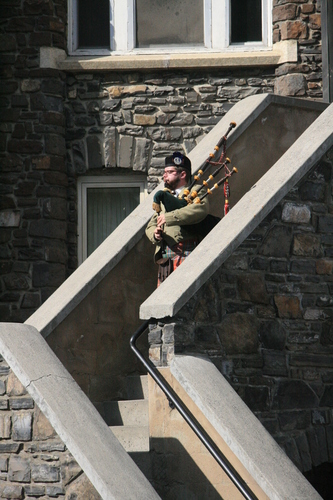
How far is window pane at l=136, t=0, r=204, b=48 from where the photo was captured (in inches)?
418

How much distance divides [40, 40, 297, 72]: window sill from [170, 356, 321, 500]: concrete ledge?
528 cm

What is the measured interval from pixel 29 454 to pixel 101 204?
17.7ft

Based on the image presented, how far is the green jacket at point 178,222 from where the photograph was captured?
6.51 metres

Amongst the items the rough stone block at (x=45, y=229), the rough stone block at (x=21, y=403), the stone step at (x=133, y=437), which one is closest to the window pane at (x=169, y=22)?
the rough stone block at (x=45, y=229)

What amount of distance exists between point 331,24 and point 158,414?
5988 mm

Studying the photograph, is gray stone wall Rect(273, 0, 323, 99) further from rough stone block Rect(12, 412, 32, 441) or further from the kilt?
rough stone block Rect(12, 412, 32, 441)

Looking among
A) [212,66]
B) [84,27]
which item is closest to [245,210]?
[212,66]

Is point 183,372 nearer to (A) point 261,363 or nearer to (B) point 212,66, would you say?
(A) point 261,363

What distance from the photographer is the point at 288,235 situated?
21.3 feet

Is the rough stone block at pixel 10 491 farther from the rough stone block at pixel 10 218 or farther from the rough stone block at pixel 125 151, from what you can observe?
the rough stone block at pixel 125 151

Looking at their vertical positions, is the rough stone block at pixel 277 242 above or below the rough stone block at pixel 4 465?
above

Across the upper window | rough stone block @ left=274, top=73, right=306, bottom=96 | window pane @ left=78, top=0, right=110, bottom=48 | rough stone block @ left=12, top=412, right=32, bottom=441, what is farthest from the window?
rough stone block @ left=12, top=412, right=32, bottom=441

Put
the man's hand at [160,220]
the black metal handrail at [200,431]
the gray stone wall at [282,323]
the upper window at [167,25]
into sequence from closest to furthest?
the black metal handrail at [200,431] < the gray stone wall at [282,323] < the man's hand at [160,220] < the upper window at [167,25]

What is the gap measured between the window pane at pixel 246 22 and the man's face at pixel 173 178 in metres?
4.16
